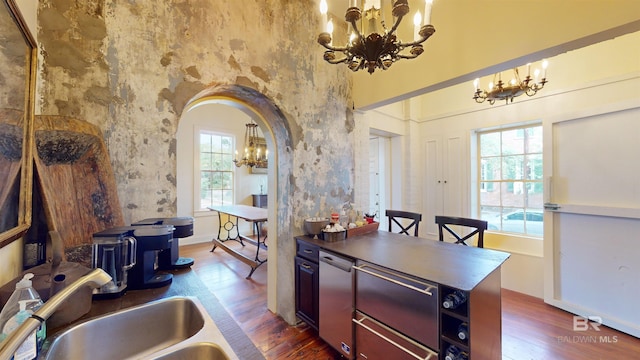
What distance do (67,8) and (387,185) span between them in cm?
396

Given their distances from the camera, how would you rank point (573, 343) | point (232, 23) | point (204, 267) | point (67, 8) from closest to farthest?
point (67, 8) → point (232, 23) → point (573, 343) → point (204, 267)

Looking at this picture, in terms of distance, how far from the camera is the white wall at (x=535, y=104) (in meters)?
2.44

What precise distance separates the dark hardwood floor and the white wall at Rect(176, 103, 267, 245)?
9.18 feet

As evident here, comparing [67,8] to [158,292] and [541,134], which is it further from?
[541,134]

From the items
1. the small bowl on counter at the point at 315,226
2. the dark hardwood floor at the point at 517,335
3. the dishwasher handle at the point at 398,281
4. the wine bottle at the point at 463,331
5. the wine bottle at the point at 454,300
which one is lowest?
the dark hardwood floor at the point at 517,335

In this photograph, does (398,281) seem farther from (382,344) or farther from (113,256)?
(113,256)

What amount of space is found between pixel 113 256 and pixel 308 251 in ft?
4.71

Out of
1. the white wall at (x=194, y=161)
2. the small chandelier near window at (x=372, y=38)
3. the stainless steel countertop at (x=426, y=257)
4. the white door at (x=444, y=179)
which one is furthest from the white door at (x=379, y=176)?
the white wall at (x=194, y=161)

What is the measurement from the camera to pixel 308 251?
223 centimetres

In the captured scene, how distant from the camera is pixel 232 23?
1.95 metres

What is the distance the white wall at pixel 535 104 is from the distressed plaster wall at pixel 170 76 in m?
1.54

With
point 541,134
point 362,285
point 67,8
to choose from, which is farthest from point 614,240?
point 67,8

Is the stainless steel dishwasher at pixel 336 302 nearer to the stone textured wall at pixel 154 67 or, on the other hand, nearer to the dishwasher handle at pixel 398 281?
the dishwasher handle at pixel 398 281

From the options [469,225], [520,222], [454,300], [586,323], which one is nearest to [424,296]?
[454,300]
